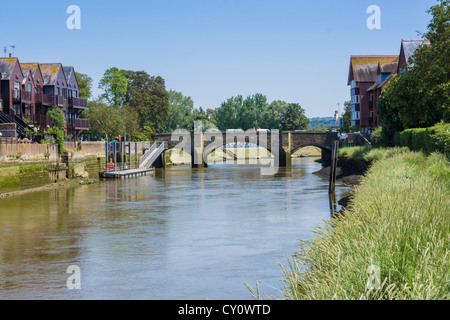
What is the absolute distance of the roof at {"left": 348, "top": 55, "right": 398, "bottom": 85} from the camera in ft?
320

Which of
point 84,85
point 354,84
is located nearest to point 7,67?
point 84,85

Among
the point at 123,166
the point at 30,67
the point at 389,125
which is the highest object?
the point at 30,67

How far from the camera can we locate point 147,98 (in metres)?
122

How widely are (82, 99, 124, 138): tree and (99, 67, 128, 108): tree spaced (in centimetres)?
2111

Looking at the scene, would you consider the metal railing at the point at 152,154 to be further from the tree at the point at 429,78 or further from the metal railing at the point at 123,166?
the tree at the point at 429,78

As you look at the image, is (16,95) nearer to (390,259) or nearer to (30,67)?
(30,67)

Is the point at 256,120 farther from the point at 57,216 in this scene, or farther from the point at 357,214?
the point at 357,214

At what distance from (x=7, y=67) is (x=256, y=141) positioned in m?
42.0

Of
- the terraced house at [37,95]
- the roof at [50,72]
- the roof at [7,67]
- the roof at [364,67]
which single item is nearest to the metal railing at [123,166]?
the terraced house at [37,95]

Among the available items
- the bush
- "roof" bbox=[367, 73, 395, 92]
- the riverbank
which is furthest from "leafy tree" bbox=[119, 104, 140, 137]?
the bush

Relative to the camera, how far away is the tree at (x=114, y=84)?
4505 inches

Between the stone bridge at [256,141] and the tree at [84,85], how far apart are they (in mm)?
22057
